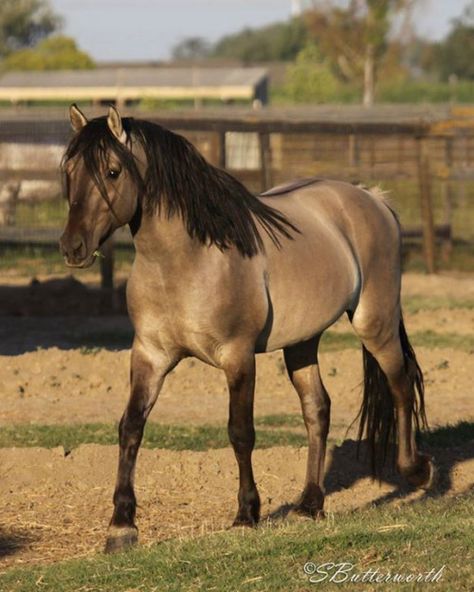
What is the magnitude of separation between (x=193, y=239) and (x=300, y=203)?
1.27 m

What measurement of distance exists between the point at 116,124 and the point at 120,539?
2082mm

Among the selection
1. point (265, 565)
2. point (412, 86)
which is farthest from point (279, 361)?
point (412, 86)

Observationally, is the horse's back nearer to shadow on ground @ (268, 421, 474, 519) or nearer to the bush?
shadow on ground @ (268, 421, 474, 519)

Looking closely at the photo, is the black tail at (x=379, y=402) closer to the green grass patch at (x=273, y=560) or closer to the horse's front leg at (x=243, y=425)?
the horse's front leg at (x=243, y=425)

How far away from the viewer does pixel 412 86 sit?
70688mm

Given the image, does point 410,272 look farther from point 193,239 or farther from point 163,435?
point 193,239

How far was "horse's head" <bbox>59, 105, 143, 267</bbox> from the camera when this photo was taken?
691cm

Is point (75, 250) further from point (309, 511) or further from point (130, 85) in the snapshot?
point (130, 85)

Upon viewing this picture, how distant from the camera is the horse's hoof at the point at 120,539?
7.31m

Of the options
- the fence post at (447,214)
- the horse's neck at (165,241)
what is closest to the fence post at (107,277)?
the fence post at (447,214)

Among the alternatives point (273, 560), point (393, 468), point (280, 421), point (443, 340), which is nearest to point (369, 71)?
point (443, 340)

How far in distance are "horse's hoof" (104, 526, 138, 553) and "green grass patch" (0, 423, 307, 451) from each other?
9.65 feet

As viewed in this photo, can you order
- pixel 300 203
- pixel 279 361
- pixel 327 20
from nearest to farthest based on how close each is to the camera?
pixel 300 203
pixel 279 361
pixel 327 20

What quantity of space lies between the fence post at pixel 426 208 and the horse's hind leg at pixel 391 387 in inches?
462
